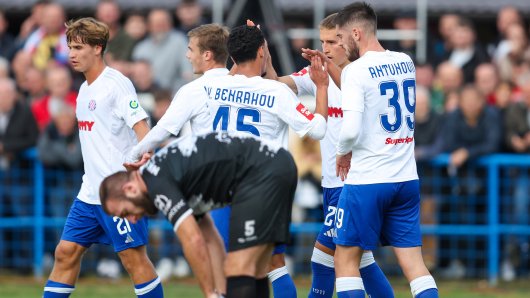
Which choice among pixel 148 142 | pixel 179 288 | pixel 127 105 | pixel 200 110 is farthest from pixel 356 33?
pixel 179 288

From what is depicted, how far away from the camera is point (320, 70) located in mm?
9875

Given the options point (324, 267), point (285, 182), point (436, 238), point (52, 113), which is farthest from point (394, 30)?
point (285, 182)

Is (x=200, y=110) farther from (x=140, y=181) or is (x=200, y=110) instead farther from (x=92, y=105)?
(x=140, y=181)

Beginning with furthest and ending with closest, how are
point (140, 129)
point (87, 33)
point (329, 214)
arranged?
point (329, 214) → point (87, 33) → point (140, 129)

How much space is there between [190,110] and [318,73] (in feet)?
3.57

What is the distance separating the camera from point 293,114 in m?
9.63

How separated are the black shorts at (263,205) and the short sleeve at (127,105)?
6.17 feet

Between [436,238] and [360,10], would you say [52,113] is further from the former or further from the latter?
[360,10]

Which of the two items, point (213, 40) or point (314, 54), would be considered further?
point (213, 40)

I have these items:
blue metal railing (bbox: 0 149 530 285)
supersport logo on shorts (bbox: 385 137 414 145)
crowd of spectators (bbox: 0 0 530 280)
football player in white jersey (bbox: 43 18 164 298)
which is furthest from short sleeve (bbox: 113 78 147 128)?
blue metal railing (bbox: 0 149 530 285)

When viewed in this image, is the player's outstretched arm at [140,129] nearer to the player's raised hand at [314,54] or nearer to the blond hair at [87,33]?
the blond hair at [87,33]

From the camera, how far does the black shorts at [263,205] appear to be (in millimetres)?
8602

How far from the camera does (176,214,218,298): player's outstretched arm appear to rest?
8.33 meters

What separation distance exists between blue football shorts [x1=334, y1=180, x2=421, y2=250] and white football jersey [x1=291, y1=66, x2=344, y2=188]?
2.99ft
